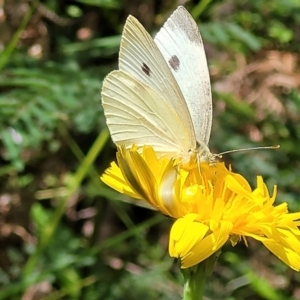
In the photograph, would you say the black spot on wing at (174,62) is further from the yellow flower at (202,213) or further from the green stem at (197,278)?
the green stem at (197,278)

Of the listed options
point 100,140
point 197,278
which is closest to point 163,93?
point 197,278

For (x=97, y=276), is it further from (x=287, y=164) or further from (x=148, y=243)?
(x=287, y=164)

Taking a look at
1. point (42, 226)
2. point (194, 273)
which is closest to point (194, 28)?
point (194, 273)

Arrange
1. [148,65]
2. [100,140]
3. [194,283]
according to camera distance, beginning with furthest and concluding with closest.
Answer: [100,140]
[148,65]
[194,283]

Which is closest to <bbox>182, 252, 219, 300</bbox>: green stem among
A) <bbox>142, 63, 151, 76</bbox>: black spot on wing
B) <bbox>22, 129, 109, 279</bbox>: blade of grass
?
<bbox>142, 63, 151, 76</bbox>: black spot on wing

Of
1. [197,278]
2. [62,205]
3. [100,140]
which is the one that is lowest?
[62,205]

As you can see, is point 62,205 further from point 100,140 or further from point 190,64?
point 190,64
